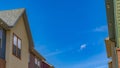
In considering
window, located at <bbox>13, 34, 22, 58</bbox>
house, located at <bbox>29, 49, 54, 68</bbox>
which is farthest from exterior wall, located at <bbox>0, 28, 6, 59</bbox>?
house, located at <bbox>29, 49, 54, 68</bbox>

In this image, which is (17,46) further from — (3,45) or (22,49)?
(3,45)

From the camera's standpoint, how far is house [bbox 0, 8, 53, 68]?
32.1 metres

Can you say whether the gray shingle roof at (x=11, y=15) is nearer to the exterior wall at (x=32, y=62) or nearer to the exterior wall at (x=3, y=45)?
the exterior wall at (x=3, y=45)

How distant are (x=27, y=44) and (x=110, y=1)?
24.1 m

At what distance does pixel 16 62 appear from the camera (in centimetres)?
3419

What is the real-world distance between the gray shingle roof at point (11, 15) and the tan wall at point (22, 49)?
2.71ft

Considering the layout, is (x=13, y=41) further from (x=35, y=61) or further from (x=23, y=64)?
(x=35, y=61)

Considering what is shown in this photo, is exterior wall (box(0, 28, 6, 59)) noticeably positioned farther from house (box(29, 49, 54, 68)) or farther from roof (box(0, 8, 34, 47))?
house (box(29, 49, 54, 68))

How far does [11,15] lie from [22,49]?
443 centimetres

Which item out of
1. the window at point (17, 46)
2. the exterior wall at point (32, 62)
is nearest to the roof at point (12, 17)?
the window at point (17, 46)

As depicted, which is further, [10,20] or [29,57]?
[29,57]

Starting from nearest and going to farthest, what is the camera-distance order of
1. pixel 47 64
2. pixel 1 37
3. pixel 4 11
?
pixel 1 37 < pixel 4 11 < pixel 47 64

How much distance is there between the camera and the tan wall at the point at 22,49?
32375 millimetres

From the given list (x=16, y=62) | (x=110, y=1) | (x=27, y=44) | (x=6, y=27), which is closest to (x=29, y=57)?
(x=27, y=44)
